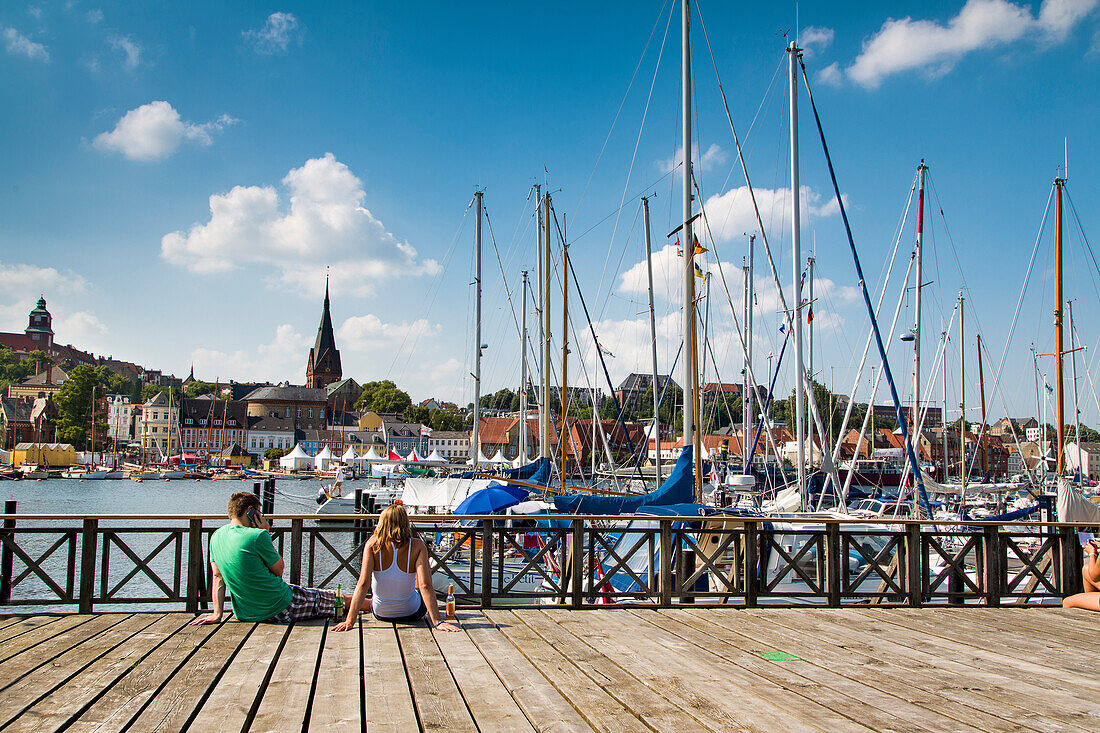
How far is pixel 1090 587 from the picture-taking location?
33.1ft

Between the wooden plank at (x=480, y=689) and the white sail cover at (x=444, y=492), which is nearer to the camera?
the wooden plank at (x=480, y=689)

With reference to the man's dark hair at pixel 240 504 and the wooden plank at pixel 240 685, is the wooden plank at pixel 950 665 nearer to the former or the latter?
the wooden plank at pixel 240 685

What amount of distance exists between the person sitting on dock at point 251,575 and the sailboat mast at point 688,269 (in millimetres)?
9347

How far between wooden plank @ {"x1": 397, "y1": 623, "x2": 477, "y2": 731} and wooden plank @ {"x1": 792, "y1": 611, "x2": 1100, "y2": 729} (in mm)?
3521

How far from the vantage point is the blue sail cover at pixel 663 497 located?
1513 centimetres

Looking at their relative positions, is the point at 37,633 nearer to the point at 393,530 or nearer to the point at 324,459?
the point at 393,530

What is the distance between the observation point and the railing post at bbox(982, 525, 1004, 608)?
10352 millimetres

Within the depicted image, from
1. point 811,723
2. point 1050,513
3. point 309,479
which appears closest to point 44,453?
point 309,479

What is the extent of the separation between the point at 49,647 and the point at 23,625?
4.06 feet

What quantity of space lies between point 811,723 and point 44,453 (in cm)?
12965

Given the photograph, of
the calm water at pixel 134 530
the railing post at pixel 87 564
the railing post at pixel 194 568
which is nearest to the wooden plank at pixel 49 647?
the calm water at pixel 134 530

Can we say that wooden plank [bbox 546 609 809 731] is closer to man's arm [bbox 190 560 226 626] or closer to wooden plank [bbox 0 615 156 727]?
man's arm [bbox 190 560 226 626]

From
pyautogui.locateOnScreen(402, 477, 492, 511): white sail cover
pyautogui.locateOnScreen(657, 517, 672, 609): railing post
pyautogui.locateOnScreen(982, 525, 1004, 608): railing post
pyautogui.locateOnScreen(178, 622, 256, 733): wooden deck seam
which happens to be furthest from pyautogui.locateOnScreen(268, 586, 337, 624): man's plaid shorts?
pyautogui.locateOnScreen(402, 477, 492, 511): white sail cover

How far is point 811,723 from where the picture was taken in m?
4.87
